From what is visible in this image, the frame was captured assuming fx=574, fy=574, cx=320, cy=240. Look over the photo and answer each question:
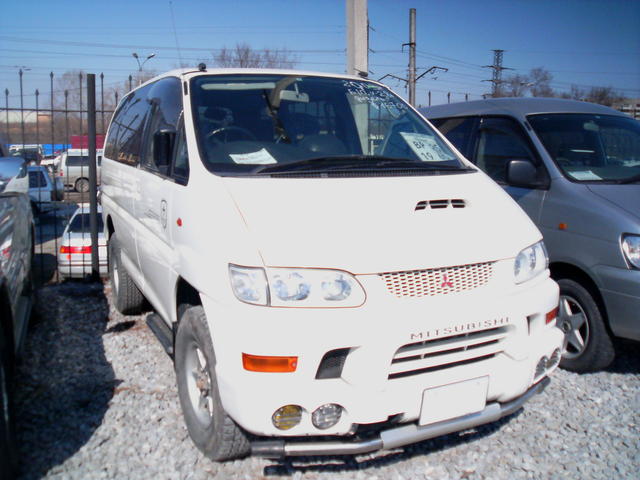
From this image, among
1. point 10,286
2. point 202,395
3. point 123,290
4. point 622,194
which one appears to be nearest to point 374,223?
point 202,395

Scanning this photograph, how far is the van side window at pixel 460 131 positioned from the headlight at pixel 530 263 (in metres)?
2.33

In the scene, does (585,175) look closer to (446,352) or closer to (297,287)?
(446,352)

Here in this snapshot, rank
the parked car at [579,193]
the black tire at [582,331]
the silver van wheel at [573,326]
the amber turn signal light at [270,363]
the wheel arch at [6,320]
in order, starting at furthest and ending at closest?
1. the silver van wheel at [573,326]
2. the black tire at [582,331]
3. the parked car at [579,193]
4. the wheel arch at [6,320]
5. the amber turn signal light at [270,363]

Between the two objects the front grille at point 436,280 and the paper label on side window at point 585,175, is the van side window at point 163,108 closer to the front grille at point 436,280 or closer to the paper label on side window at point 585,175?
the front grille at point 436,280

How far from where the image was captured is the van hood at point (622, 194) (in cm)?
384

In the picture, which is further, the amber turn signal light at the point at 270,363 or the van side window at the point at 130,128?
the van side window at the point at 130,128

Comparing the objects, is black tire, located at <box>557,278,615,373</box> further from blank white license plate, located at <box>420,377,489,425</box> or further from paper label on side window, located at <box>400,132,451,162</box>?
blank white license plate, located at <box>420,377,489,425</box>

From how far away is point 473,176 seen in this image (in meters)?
3.37

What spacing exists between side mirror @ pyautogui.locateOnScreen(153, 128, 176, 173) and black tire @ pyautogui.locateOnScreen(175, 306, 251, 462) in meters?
0.97

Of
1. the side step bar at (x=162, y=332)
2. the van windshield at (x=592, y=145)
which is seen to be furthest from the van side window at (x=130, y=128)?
the van windshield at (x=592, y=145)

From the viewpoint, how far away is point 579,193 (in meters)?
4.11

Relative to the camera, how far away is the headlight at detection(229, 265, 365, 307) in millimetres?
2385

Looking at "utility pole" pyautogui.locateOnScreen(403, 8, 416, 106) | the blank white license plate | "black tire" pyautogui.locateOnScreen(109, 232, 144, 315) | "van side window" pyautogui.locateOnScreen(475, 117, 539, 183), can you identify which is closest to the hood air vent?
the blank white license plate

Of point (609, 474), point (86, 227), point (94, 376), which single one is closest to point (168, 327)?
point (94, 376)
